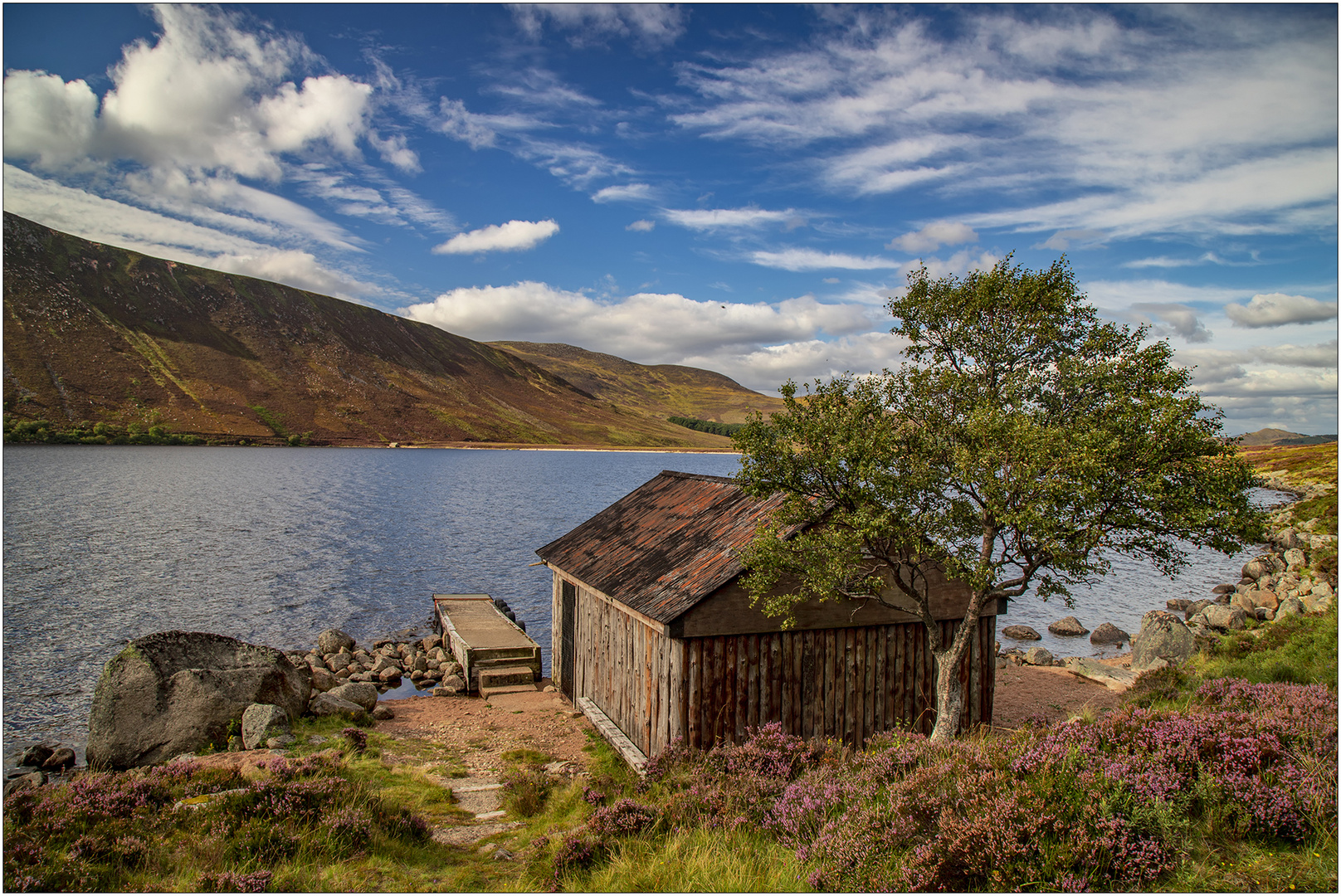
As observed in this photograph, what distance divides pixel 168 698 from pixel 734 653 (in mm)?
12392

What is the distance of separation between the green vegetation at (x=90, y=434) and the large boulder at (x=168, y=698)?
129m

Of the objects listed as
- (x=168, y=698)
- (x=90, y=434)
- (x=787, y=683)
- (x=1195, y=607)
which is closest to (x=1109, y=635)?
(x=1195, y=607)

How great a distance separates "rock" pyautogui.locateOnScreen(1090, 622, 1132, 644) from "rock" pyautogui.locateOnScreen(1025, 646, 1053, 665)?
5191mm

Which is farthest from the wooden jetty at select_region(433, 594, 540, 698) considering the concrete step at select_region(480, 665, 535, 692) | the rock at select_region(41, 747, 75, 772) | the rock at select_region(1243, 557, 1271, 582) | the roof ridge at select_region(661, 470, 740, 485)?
the rock at select_region(1243, 557, 1271, 582)

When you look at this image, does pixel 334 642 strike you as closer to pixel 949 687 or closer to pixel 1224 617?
pixel 949 687

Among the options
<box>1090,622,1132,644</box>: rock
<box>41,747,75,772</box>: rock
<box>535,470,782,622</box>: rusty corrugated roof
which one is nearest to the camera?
<box>535,470,782,622</box>: rusty corrugated roof

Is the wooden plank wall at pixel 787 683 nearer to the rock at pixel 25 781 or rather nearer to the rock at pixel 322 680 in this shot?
the rock at pixel 322 680

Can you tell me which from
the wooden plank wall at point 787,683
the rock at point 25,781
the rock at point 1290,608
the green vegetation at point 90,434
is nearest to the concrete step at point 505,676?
the wooden plank wall at point 787,683

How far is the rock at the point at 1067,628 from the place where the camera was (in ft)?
104

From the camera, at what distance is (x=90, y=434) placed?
118m

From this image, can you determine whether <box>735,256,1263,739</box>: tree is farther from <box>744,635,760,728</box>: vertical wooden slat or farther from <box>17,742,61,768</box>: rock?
<box>17,742,61,768</box>: rock

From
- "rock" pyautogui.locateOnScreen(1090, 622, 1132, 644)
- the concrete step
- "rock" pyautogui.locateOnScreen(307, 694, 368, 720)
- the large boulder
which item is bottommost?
"rock" pyautogui.locateOnScreen(1090, 622, 1132, 644)

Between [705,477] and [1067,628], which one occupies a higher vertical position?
[705,477]

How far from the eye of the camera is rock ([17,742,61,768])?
15.6m
